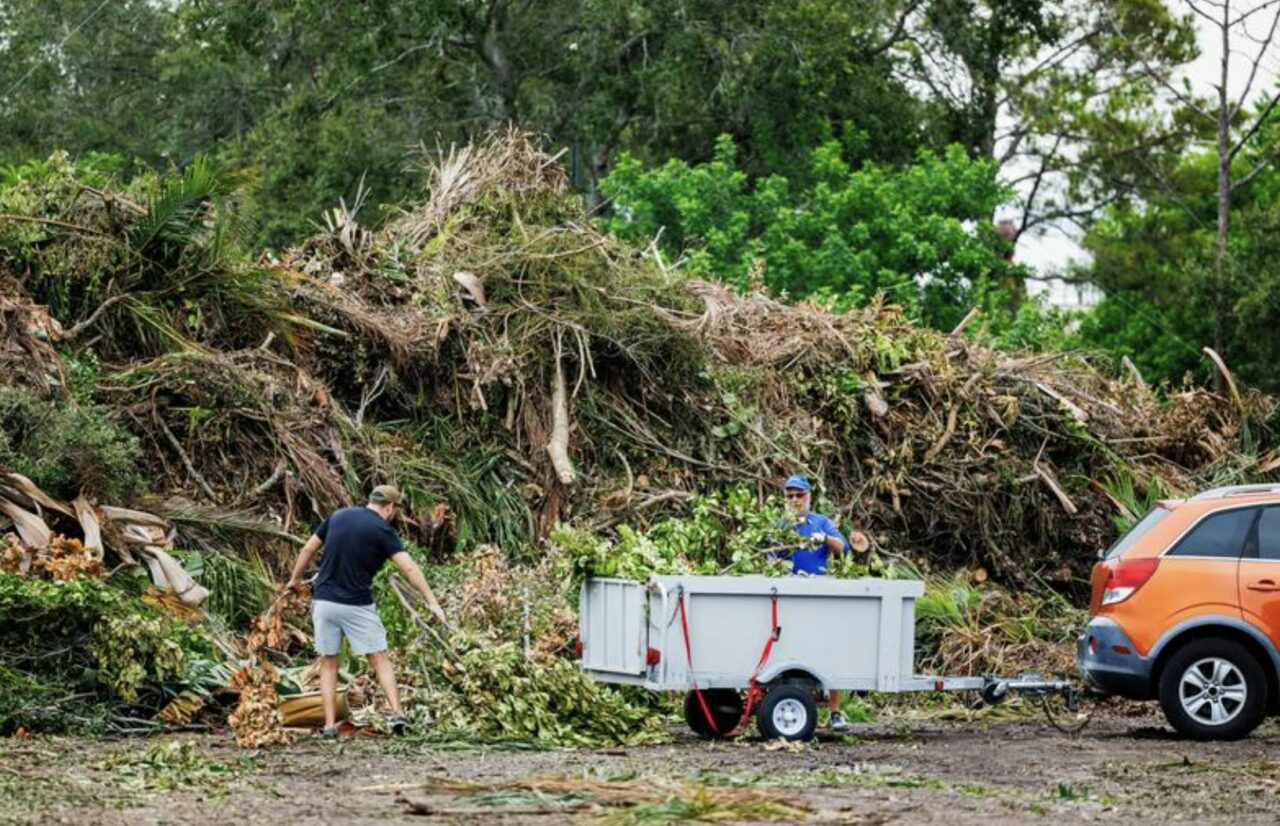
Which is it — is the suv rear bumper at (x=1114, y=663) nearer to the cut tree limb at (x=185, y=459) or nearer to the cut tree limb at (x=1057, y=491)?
the cut tree limb at (x=1057, y=491)

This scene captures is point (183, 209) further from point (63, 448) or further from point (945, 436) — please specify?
point (945, 436)

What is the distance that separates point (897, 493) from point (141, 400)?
7527mm

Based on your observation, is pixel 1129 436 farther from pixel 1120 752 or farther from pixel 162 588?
pixel 162 588

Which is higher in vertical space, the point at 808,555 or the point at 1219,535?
the point at 1219,535

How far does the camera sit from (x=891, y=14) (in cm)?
4116

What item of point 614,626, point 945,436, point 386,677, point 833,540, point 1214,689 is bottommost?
point 386,677

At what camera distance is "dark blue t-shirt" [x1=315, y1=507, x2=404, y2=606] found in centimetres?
1440

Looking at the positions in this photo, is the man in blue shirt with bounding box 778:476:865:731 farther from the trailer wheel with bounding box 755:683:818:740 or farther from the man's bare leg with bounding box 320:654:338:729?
the man's bare leg with bounding box 320:654:338:729

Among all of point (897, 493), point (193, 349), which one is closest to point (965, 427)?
point (897, 493)

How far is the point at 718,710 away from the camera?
14898mm

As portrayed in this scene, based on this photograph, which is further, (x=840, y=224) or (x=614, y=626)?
(x=840, y=224)

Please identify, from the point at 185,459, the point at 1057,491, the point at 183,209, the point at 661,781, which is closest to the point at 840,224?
the point at 1057,491

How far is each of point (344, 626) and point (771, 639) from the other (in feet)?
9.56

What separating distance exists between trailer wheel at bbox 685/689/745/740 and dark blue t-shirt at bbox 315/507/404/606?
2.38 m
